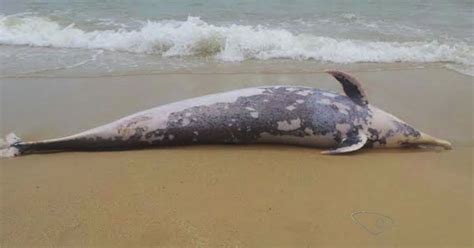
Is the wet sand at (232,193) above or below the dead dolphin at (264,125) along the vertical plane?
below

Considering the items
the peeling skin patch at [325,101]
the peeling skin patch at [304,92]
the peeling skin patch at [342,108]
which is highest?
the peeling skin patch at [304,92]

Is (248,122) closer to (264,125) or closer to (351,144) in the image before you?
(264,125)

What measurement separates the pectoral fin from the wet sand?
0.26 ft

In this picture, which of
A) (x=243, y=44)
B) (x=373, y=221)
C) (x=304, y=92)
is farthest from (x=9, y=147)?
(x=243, y=44)

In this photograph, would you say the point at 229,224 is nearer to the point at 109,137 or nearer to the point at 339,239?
the point at 339,239

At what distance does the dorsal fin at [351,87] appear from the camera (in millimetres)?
4816

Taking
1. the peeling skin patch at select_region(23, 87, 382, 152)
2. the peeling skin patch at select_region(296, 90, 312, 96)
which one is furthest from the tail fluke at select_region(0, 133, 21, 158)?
the peeling skin patch at select_region(296, 90, 312, 96)

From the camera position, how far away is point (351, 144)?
4.51 m

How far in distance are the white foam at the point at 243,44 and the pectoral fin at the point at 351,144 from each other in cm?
394

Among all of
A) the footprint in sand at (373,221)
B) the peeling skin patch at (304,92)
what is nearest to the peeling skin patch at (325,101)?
the peeling skin patch at (304,92)

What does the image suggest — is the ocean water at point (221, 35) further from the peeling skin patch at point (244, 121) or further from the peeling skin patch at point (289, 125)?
the peeling skin patch at point (289, 125)

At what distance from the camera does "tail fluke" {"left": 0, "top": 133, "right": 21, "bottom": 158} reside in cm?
425

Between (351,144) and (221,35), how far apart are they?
17.1 feet

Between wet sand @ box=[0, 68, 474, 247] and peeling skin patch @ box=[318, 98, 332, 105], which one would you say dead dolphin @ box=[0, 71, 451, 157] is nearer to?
peeling skin patch @ box=[318, 98, 332, 105]
